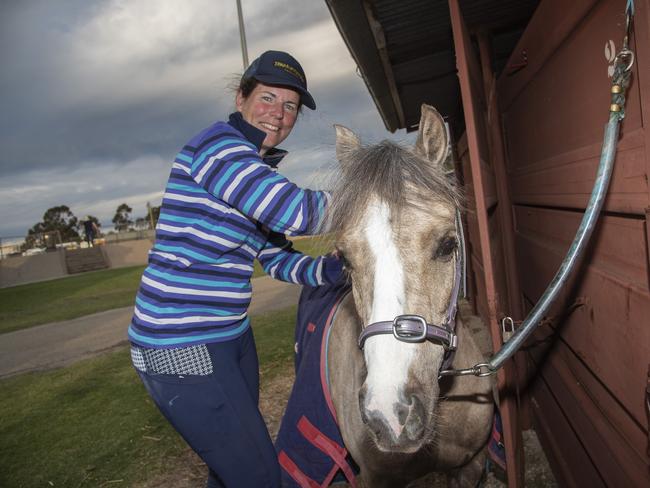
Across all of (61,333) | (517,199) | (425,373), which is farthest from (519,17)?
(61,333)

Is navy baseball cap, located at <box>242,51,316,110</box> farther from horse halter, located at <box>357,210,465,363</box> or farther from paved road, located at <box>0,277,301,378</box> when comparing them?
paved road, located at <box>0,277,301,378</box>

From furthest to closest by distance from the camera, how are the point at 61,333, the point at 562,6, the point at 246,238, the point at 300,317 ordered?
the point at 61,333
the point at 300,317
the point at 246,238
the point at 562,6

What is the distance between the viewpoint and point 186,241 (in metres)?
1.86

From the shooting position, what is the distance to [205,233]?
1849 mm

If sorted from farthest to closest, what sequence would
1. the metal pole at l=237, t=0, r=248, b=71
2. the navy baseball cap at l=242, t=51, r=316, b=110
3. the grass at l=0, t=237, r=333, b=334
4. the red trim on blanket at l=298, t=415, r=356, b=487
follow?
the grass at l=0, t=237, r=333, b=334, the metal pole at l=237, t=0, r=248, b=71, the red trim on blanket at l=298, t=415, r=356, b=487, the navy baseball cap at l=242, t=51, r=316, b=110

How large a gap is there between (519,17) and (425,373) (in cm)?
328

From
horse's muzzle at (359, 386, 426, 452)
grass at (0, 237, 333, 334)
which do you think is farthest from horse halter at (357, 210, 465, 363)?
grass at (0, 237, 333, 334)

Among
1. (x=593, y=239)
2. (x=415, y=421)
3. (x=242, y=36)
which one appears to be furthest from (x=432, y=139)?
(x=242, y=36)

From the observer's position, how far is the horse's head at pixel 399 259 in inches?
54.6

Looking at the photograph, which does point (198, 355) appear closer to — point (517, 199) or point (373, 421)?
point (373, 421)

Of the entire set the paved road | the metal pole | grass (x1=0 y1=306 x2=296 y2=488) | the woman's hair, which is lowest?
grass (x1=0 y1=306 x2=296 y2=488)

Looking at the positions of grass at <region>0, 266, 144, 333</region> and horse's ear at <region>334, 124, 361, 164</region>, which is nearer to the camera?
horse's ear at <region>334, 124, 361, 164</region>

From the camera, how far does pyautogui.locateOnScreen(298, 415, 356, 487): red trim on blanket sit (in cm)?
233

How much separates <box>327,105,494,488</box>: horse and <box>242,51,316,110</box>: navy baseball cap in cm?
35
